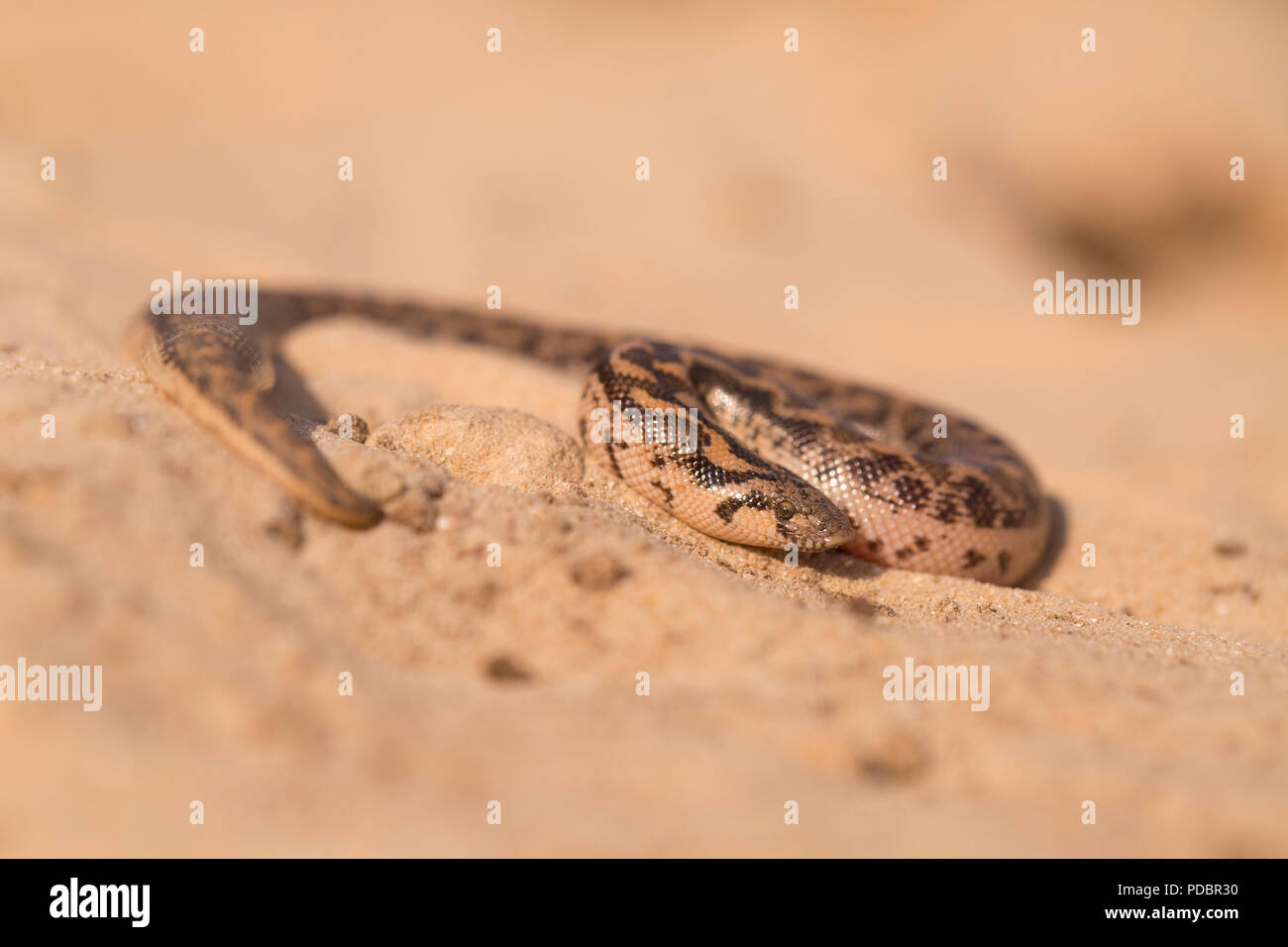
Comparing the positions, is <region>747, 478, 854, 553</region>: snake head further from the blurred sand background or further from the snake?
the blurred sand background

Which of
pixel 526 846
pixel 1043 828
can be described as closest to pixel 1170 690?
pixel 1043 828

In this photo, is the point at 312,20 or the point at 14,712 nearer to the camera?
the point at 14,712

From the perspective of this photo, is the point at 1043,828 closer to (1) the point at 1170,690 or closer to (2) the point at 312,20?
(1) the point at 1170,690

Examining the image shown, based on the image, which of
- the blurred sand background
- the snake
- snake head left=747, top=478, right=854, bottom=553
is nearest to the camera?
the blurred sand background

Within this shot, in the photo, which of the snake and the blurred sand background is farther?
the snake

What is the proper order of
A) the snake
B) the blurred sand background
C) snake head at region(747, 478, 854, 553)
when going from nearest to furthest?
the blurred sand background, the snake, snake head at region(747, 478, 854, 553)

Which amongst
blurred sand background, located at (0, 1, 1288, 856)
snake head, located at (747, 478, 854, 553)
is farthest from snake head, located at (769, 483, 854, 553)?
blurred sand background, located at (0, 1, 1288, 856)
